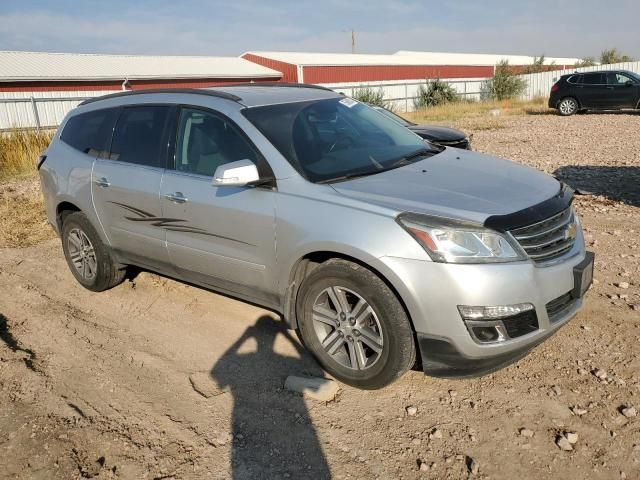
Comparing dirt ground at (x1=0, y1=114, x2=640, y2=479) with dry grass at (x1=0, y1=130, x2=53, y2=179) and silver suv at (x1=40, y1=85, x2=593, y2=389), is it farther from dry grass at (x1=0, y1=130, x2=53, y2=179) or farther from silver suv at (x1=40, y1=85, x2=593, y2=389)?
dry grass at (x1=0, y1=130, x2=53, y2=179)

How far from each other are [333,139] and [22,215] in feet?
21.5

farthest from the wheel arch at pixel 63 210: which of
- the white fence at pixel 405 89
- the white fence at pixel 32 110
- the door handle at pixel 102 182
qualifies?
the white fence at pixel 405 89

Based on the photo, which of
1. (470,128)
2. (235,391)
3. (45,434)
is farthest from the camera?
(470,128)

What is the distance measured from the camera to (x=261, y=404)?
3.29 m

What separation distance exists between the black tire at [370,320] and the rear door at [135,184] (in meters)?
1.46

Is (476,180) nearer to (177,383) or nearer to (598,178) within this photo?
(177,383)

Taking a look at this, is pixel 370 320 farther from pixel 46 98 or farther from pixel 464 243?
pixel 46 98

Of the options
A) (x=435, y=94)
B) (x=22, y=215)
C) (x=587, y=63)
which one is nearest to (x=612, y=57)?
(x=587, y=63)

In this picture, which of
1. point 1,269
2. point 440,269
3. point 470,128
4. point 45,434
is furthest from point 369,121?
point 470,128

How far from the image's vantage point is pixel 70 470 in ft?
9.10

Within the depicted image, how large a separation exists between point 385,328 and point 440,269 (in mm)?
487

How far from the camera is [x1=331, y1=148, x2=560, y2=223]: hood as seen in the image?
3.03 meters

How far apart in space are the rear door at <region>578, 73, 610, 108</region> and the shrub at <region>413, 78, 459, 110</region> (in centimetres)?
1140

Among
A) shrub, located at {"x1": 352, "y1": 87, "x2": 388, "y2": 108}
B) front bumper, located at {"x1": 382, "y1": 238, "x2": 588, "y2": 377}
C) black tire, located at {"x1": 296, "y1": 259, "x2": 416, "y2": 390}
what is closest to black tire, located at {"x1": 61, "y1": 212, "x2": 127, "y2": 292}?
black tire, located at {"x1": 296, "y1": 259, "x2": 416, "y2": 390}
